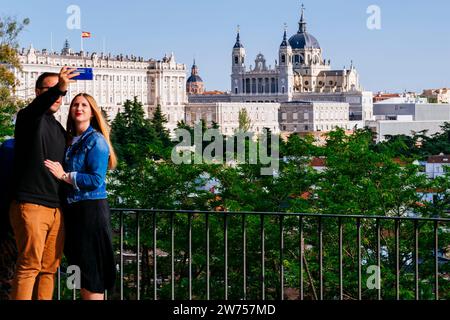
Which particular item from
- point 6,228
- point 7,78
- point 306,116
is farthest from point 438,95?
point 6,228

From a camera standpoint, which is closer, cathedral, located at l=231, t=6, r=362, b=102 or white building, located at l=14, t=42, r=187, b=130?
white building, located at l=14, t=42, r=187, b=130

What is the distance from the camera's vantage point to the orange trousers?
18.6ft

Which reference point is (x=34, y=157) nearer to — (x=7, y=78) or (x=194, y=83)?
(x=7, y=78)

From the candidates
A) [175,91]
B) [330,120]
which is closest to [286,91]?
[330,120]

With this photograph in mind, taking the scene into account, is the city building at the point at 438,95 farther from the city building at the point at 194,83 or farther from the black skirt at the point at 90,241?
the black skirt at the point at 90,241

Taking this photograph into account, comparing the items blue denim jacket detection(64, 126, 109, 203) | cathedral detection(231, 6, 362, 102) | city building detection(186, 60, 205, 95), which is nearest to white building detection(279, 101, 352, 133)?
cathedral detection(231, 6, 362, 102)

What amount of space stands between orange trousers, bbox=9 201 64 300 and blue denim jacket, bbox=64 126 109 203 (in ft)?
0.51

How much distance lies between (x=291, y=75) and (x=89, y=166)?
13178 centimetres

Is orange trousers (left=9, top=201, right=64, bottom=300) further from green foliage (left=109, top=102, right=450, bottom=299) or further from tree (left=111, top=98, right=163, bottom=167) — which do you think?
tree (left=111, top=98, right=163, bottom=167)

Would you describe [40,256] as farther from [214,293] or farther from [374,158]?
[374,158]

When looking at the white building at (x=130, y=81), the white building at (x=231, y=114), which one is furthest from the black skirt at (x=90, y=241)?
the white building at (x=231, y=114)

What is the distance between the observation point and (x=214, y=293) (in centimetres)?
1589
